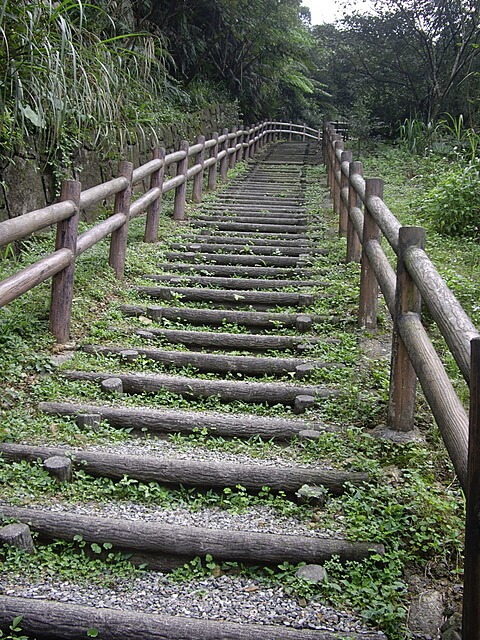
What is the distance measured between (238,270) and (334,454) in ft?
10.3

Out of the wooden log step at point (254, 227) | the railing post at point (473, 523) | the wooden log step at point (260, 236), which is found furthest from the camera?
the wooden log step at point (254, 227)

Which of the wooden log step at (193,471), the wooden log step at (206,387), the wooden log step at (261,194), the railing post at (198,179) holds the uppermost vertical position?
the railing post at (198,179)

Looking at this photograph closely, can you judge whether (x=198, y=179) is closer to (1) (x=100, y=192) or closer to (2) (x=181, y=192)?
(2) (x=181, y=192)

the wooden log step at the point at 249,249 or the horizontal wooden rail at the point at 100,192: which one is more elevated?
the horizontal wooden rail at the point at 100,192

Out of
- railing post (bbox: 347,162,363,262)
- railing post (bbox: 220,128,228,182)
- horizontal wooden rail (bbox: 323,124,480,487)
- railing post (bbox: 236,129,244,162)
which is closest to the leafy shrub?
railing post (bbox: 347,162,363,262)

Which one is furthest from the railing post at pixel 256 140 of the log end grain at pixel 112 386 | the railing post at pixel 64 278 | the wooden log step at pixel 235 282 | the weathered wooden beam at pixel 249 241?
the log end grain at pixel 112 386

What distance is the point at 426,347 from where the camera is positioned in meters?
2.73

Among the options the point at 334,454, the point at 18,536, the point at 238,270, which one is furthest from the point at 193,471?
the point at 238,270

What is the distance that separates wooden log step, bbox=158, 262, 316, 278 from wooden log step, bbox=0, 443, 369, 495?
3.09 m

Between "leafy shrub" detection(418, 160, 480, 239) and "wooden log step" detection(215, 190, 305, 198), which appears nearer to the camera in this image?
"leafy shrub" detection(418, 160, 480, 239)

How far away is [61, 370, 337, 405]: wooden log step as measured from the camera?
389cm

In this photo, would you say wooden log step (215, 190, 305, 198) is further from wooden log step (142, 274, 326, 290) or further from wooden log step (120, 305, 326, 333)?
wooden log step (120, 305, 326, 333)

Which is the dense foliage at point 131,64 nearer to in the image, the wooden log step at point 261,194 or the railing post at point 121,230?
the railing post at point 121,230

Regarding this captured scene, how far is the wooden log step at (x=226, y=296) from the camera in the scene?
540 cm
